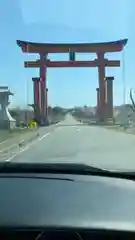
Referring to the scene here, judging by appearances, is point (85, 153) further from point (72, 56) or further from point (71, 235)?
point (72, 56)

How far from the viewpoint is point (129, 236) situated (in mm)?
3387

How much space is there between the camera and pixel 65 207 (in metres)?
3.97

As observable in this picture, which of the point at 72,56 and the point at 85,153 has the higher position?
the point at 72,56

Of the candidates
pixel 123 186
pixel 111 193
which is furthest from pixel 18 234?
pixel 123 186

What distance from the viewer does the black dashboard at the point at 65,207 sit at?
3.41m

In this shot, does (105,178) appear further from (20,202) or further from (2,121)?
(2,121)

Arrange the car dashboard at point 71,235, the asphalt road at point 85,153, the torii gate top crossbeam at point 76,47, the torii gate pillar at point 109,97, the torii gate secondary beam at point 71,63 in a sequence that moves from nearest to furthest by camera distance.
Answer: the car dashboard at point 71,235 < the asphalt road at point 85,153 < the torii gate top crossbeam at point 76,47 < the torii gate secondary beam at point 71,63 < the torii gate pillar at point 109,97

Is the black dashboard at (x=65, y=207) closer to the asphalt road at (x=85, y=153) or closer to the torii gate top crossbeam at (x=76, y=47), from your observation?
the asphalt road at (x=85, y=153)

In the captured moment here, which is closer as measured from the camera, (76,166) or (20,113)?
(76,166)

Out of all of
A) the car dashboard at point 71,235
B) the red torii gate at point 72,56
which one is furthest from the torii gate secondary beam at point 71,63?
the car dashboard at point 71,235

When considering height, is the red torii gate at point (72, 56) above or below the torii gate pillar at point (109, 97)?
above

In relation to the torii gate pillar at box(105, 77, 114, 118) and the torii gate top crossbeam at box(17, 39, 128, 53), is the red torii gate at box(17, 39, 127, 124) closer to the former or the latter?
the torii gate top crossbeam at box(17, 39, 128, 53)

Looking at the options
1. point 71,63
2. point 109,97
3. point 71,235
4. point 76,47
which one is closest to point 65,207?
point 71,235

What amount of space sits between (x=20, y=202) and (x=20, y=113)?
80890 mm
